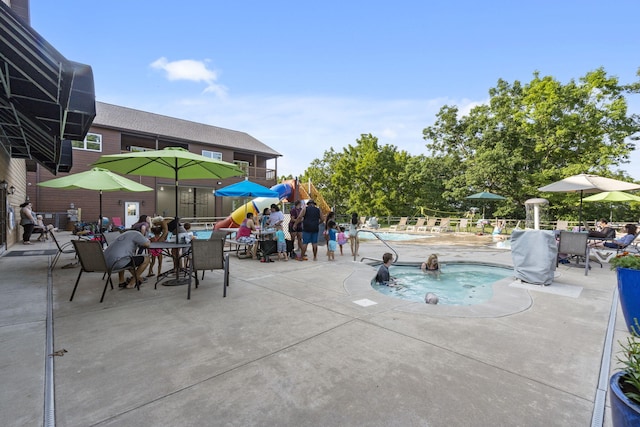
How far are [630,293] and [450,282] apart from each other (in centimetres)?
429

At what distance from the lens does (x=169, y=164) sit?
5.78m

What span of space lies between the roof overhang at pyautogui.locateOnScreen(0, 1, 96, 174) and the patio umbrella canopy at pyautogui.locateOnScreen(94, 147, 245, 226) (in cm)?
85

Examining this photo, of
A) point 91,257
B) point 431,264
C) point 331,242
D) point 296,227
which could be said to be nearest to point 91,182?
point 91,257

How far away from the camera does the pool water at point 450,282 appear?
6.34 metres

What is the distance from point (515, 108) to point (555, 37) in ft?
29.2

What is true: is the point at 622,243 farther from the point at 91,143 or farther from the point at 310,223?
the point at 91,143

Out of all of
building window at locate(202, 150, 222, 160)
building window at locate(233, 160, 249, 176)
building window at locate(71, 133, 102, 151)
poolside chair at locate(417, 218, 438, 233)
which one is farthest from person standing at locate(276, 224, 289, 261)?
building window at locate(202, 150, 222, 160)

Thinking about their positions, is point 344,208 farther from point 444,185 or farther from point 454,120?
point 454,120

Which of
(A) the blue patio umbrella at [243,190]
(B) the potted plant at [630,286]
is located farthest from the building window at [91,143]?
(B) the potted plant at [630,286]

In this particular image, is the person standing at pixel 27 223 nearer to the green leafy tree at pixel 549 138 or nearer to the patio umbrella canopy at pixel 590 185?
Result: the patio umbrella canopy at pixel 590 185

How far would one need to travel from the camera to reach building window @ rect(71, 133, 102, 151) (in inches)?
687

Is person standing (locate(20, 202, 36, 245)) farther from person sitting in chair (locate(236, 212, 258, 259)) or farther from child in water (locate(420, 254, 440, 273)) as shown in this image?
child in water (locate(420, 254, 440, 273))

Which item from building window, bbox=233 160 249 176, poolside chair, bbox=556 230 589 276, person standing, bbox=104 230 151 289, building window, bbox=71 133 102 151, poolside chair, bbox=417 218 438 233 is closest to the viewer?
person standing, bbox=104 230 151 289

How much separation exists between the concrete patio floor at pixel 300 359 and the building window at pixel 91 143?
1646 centimetres
